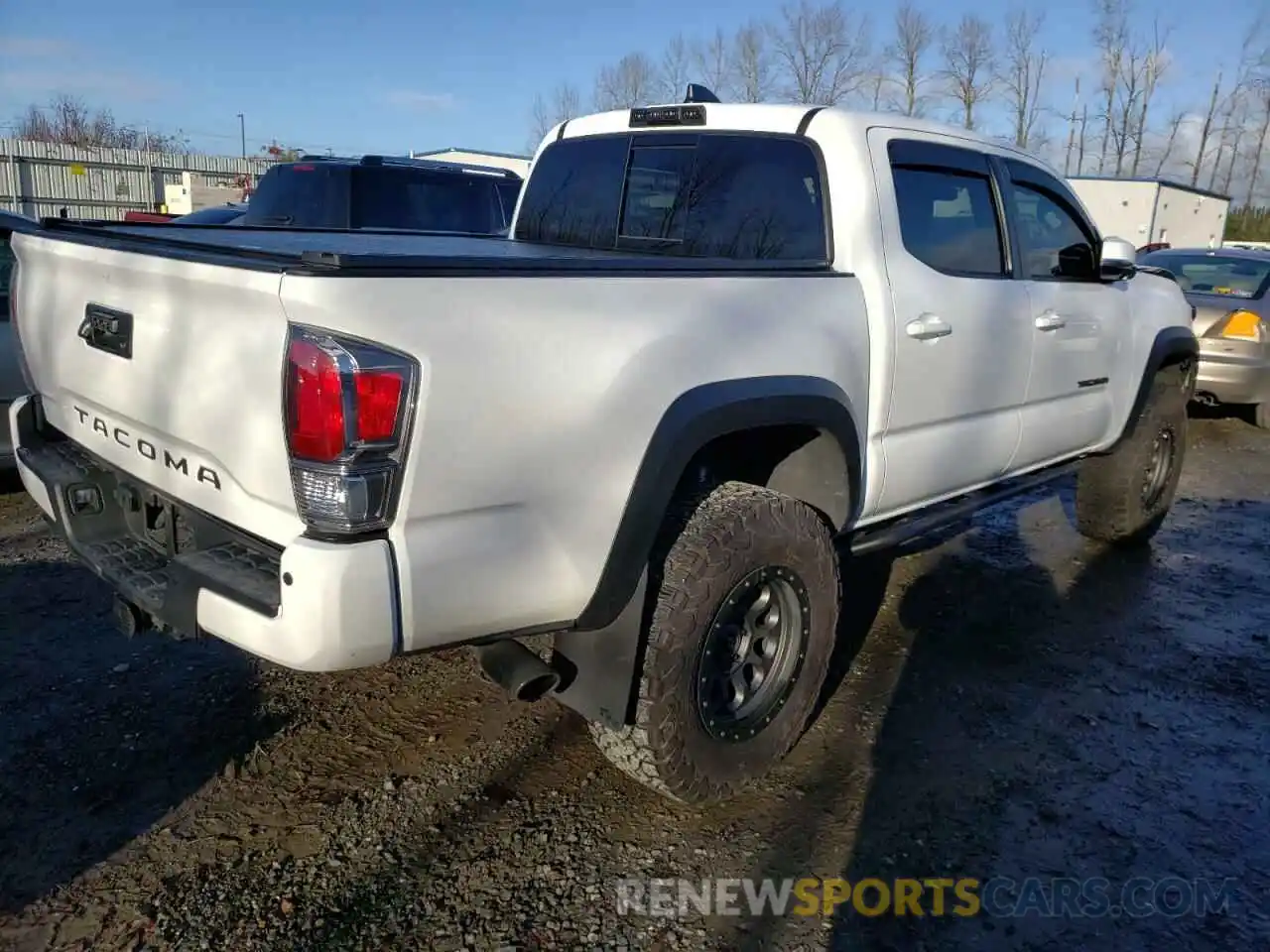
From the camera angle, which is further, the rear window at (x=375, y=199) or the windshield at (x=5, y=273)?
the rear window at (x=375, y=199)

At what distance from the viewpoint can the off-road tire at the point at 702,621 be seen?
8.84 ft

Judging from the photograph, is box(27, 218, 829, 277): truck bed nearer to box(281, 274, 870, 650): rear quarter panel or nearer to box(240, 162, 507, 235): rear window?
box(281, 274, 870, 650): rear quarter panel

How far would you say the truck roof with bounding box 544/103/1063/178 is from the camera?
11.1 feet

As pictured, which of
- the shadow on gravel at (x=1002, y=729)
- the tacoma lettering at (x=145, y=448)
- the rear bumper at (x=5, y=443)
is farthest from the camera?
the rear bumper at (x=5, y=443)

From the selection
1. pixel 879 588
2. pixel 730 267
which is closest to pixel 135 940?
pixel 730 267

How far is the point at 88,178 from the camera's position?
84.7ft

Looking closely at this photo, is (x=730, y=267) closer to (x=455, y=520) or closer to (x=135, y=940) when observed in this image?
(x=455, y=520)

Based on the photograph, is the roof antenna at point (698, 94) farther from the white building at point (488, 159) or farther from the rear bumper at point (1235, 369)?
the white building at point (488, 159)

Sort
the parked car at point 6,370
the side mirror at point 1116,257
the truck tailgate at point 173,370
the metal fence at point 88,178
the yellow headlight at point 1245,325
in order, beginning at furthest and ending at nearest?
the metal fence at point 88,178 < the yellow headlight at point 1245,325 < the parked car at point 6,370 < the side mirror at point 1116,257 < the truck tailgate at point 173,370

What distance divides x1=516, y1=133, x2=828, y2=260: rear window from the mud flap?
1.43 metres

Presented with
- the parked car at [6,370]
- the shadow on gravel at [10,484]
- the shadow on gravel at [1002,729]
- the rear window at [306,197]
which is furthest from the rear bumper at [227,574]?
the rear window at [306,197]

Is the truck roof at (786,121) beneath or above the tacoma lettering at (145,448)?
above

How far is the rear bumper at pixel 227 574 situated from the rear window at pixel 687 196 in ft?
6.33

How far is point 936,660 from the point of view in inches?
162
